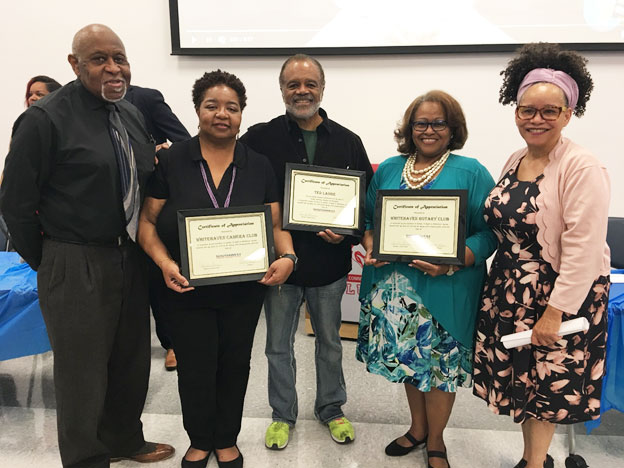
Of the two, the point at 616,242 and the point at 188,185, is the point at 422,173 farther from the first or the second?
the point at 616,242

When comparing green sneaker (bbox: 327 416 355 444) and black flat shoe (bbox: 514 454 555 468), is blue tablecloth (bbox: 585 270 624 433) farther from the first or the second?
green sneaker (bbox: 327 416 355 444)

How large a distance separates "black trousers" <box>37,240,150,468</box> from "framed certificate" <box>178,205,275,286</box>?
31 cm

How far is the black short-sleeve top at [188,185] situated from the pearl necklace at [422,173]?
0.56m

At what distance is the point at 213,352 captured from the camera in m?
1.69

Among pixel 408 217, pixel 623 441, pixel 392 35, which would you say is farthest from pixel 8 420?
pixel 392 35

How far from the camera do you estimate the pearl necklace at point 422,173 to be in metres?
1.64

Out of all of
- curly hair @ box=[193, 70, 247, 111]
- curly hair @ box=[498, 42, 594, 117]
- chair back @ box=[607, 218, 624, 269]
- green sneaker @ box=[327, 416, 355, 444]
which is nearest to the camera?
curly hair @ box=[498, 42, 594, 117]

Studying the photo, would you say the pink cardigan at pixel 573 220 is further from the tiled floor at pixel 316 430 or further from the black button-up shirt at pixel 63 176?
the black button-up shirt at pixel 63 176

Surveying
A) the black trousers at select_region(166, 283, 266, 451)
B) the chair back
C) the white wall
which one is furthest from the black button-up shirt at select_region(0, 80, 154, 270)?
the chair back

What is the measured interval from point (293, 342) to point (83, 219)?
40.6 inches

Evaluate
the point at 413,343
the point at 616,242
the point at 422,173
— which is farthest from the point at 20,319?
the point at 616,242

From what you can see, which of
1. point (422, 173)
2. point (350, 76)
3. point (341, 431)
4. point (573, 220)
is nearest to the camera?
point (573, 220)

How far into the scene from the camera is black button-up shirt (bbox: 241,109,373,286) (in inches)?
70.8

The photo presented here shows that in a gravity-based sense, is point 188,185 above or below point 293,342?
above
